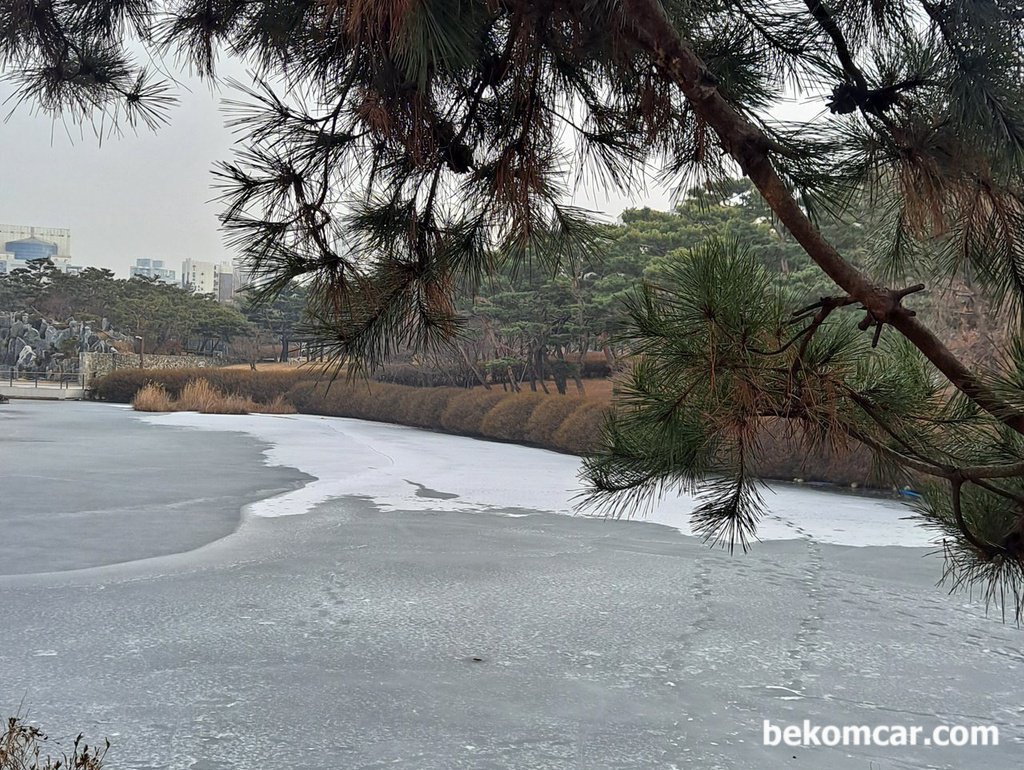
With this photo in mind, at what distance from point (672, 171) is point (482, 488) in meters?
5.51

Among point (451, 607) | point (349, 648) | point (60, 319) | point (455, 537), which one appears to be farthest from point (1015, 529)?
point (60, 319)

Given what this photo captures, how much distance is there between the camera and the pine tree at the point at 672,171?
1.26 metres

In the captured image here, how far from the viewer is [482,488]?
23.9 ft

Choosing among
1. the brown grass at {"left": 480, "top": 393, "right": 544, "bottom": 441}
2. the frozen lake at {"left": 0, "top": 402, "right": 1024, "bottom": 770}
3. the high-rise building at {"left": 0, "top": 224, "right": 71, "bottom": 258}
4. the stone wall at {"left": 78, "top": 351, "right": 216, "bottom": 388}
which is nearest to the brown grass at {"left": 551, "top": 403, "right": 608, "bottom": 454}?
the brown grass at {"left": 480, "top": 393, "right": 544, "bottom": 441}

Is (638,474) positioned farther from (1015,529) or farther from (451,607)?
(451,607)

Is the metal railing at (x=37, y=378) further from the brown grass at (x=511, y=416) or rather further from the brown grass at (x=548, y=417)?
the brown grass at (x=548, y=417)

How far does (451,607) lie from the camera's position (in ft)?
12.8

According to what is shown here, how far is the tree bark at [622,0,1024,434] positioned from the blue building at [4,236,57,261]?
60.3 metres

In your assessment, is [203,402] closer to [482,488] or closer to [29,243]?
[482,488]

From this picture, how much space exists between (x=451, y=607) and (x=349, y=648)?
669 millimetres

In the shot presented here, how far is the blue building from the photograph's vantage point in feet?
183

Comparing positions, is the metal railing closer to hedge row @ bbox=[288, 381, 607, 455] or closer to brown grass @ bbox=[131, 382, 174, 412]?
brown grass @ bbox=[131, 382, 174, 412]

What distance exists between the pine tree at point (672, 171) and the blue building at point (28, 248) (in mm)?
59547

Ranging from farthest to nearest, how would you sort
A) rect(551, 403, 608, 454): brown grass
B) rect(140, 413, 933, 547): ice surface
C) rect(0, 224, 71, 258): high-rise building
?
rect(0, 224, 71, 258): high-rise building → rect(551, 403, 608, 454): brown grass → rect(140, 413, 933, 547): ice surface
